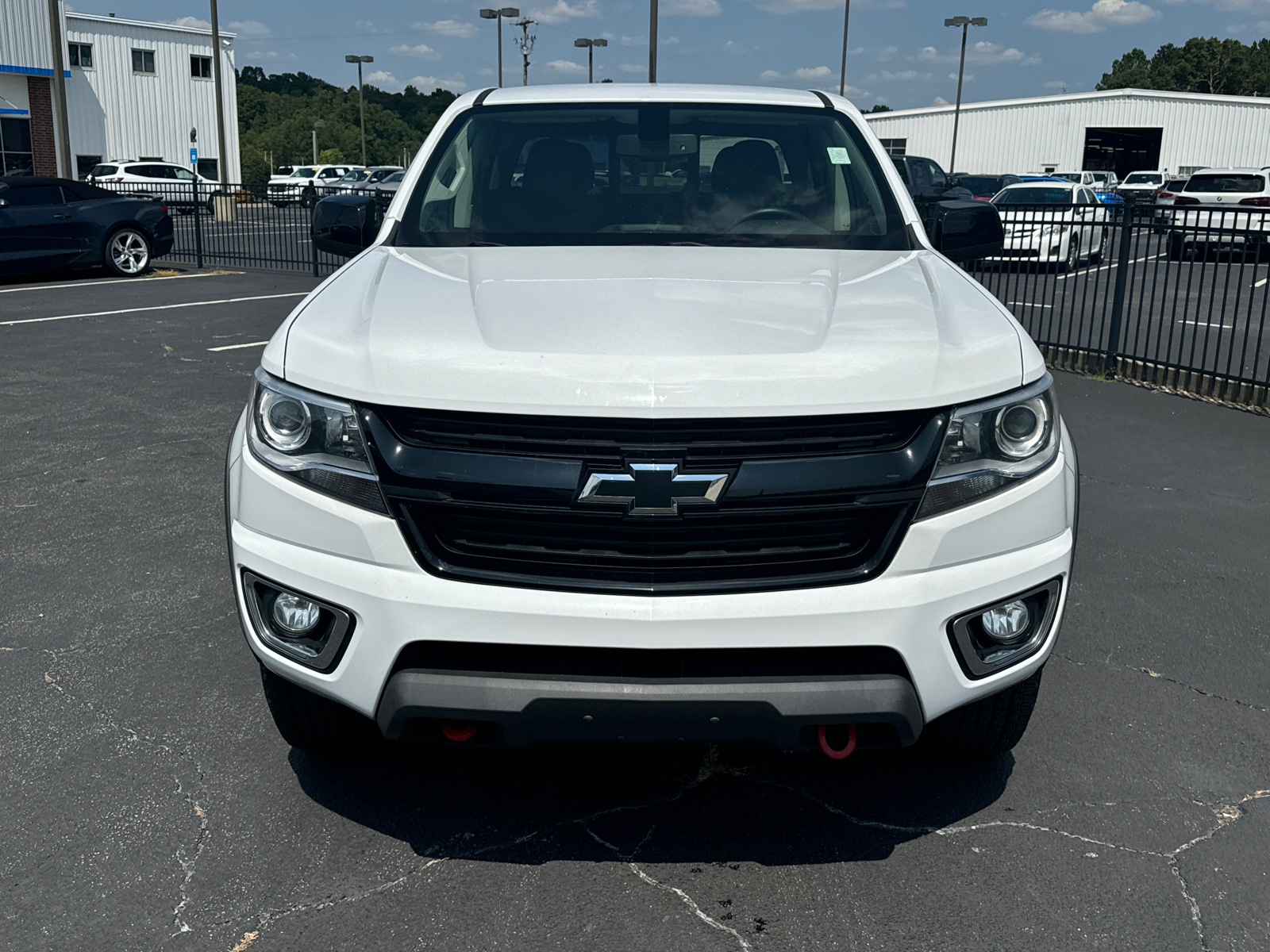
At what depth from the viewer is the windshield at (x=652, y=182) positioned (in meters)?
3.80

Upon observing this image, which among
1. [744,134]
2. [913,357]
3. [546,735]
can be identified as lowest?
[546,735]

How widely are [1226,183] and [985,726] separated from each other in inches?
1051

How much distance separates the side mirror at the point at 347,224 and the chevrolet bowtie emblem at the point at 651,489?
6.94 feet

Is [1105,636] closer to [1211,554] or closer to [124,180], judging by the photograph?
[1211,554]

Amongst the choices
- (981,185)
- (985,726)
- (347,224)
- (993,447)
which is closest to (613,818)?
(985,726)

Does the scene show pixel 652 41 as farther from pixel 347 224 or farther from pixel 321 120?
pixel 321 120

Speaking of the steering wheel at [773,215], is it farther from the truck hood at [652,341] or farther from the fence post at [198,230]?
the fence post at [198,230]

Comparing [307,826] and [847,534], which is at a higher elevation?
[847,534]

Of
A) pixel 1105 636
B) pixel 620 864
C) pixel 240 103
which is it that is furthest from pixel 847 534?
pixel 240 103

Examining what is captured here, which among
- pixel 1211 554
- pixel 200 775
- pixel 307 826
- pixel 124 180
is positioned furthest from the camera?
pixel 124 180

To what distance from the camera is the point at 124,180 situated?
35.4 m

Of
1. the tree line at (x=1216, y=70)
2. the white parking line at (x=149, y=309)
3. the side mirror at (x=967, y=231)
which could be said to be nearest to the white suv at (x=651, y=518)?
the side mirror at (x=967, y=231)

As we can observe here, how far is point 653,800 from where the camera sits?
3.17 meters

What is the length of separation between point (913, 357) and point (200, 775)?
2191 millimetres
